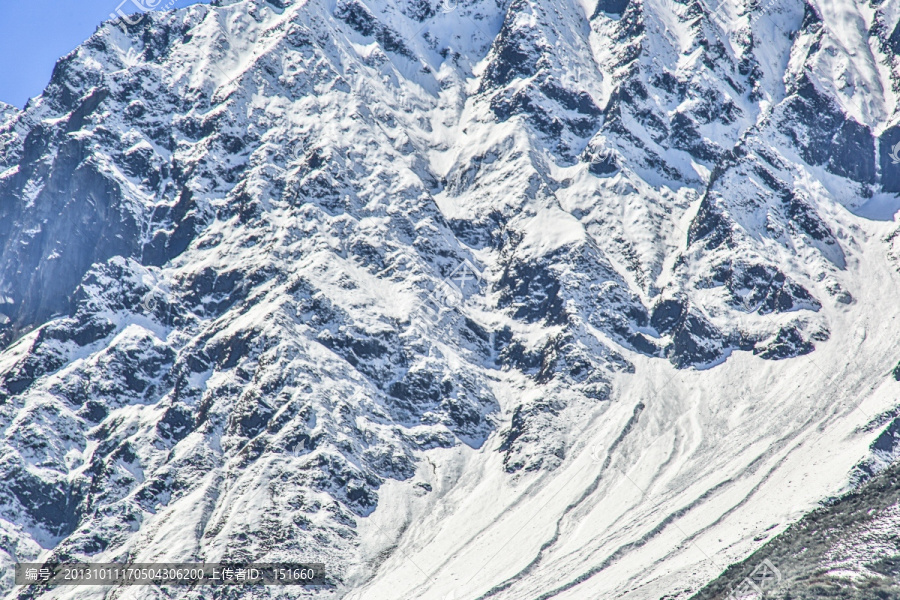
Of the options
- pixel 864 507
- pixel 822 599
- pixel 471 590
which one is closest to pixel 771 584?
pixel 822 599

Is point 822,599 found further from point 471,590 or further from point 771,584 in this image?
point 471,590

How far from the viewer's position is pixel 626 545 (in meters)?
200

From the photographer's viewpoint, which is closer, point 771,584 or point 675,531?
point 771,584

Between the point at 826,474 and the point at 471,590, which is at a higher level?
the point at 471,590

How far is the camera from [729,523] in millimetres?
196250

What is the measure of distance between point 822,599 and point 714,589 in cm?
2183

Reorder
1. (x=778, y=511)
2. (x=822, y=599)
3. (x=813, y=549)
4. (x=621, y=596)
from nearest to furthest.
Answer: (x=822, y=599)
(x=813, y=549)
(x=621, y=596)
(x=778, y=511)

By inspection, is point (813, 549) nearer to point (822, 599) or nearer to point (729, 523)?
point (822, 599)

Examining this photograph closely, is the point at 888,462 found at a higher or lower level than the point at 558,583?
lower

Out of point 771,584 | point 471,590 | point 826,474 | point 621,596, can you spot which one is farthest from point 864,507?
point 471,590

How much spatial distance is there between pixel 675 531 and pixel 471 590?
132 feet

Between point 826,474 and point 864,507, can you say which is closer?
point 864,507

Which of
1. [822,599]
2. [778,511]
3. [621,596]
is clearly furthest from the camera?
[778,511]

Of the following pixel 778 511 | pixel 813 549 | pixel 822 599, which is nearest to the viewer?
pixel 822 599
